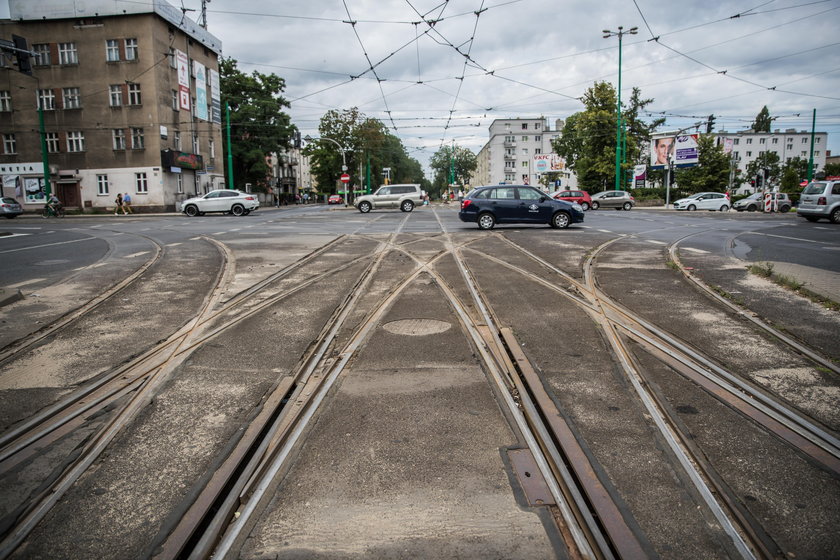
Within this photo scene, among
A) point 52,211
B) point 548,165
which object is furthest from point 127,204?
point 548,165

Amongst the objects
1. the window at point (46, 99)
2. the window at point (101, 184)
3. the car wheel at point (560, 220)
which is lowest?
the car wheel at point (560, 220)

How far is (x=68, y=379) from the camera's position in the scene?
4.30 m

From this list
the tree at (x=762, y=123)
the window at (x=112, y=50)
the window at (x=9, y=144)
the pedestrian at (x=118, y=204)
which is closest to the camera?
the pedestrian at (x=118, y=204)

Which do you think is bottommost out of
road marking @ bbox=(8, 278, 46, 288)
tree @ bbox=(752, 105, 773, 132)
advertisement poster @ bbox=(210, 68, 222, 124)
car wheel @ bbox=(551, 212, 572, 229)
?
road marking @ bbox=(8, 278, 46, 288)

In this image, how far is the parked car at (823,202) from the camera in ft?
71.8

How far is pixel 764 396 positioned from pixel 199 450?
3.85 meters

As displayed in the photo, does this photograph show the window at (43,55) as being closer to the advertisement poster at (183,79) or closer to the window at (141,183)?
the advertisement poster at (183,79)

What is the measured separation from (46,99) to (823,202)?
4978 cm

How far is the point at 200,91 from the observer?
150ft

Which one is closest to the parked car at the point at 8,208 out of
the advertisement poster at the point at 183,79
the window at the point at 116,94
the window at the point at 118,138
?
the window at the point at 118,138

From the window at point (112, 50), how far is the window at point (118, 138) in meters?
5.07

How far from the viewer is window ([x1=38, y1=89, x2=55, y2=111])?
131 ft

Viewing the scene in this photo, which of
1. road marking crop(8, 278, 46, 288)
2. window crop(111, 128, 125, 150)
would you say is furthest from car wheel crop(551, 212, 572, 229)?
window crop(111, 128, 125, 150)

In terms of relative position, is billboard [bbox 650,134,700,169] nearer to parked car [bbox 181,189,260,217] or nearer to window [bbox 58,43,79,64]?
parked car [bbox 181,189,260,217]
